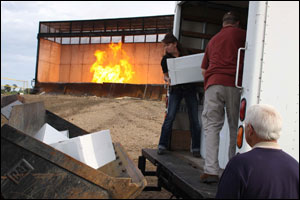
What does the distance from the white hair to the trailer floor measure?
2.91 feet

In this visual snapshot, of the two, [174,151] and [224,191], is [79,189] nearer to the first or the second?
[224,191]

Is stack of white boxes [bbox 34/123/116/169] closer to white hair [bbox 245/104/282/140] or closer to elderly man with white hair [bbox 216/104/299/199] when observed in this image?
elderly man with white hair [bbox 216/104/299/199]

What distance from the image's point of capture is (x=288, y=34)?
8.38 ft

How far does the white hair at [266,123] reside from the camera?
1831mm

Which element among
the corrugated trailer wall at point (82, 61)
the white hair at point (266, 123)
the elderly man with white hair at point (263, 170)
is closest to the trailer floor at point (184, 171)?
the elderly man with white hair at point (263, 170)

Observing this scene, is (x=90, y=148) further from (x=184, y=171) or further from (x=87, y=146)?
(x=184, y=171)

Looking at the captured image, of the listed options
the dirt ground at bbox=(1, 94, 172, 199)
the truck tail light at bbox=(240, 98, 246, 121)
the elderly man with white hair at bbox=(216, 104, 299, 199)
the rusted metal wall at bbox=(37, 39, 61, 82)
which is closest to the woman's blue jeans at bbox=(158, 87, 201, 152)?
the truck tail light at bbox=(240, 98, 246, 121)

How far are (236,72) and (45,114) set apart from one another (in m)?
2.47

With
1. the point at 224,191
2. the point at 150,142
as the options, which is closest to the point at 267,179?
the point at 224,191

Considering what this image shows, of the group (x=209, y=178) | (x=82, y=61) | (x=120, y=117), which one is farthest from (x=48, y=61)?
(x=209, y=178)

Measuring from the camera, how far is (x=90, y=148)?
2.78m

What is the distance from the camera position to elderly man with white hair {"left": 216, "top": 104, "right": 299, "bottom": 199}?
172cm

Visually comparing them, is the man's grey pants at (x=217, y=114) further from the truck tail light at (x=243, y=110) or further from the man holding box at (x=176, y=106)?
the man holding box at (x=176, y=106)

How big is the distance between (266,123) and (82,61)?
25.1 metres
